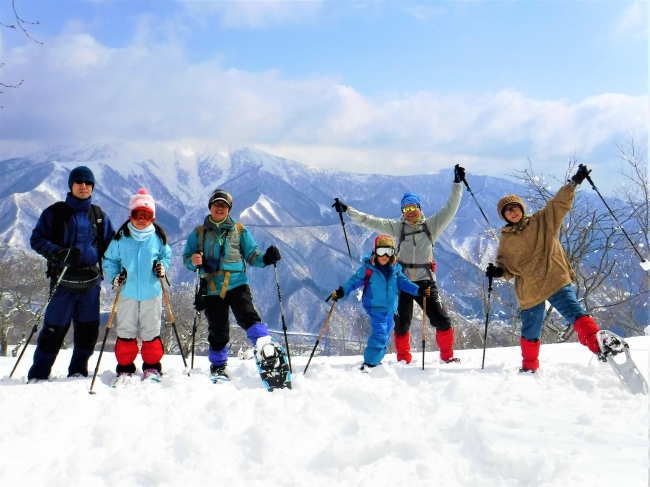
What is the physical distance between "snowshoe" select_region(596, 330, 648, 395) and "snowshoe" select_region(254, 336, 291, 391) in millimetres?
3507

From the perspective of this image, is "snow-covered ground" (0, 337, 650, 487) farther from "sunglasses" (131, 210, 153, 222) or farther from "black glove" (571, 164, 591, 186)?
"black glove" (571, 164, 591, 186)

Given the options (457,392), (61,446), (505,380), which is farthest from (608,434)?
(61,446)

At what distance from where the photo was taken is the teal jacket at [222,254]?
5766 mm

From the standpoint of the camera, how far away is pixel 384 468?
2.94 metres

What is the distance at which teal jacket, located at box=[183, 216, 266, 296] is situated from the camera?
5.77m

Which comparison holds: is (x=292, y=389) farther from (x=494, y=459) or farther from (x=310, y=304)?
(x=310, y=304)

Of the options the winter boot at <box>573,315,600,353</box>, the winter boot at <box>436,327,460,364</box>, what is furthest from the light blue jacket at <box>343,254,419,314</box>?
the winter boot at <box>573,315,600,353</box>

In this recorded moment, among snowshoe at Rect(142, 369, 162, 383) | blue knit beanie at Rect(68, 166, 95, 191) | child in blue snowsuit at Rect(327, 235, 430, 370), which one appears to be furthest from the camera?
child in blue snowsuit at Rect(327, 235, 430, 370)

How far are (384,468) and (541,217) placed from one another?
4.14 m

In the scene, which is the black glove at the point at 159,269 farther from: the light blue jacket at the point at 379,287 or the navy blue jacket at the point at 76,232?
the light blue jacket at the point at 379,287

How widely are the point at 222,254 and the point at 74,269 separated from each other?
6.02 feet

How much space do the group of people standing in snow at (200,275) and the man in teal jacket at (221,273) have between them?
0.01m

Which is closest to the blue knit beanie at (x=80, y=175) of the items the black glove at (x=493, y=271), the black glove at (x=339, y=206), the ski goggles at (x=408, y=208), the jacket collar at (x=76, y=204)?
the jacket collar at (x=76, y=204)

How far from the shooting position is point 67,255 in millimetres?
5289
